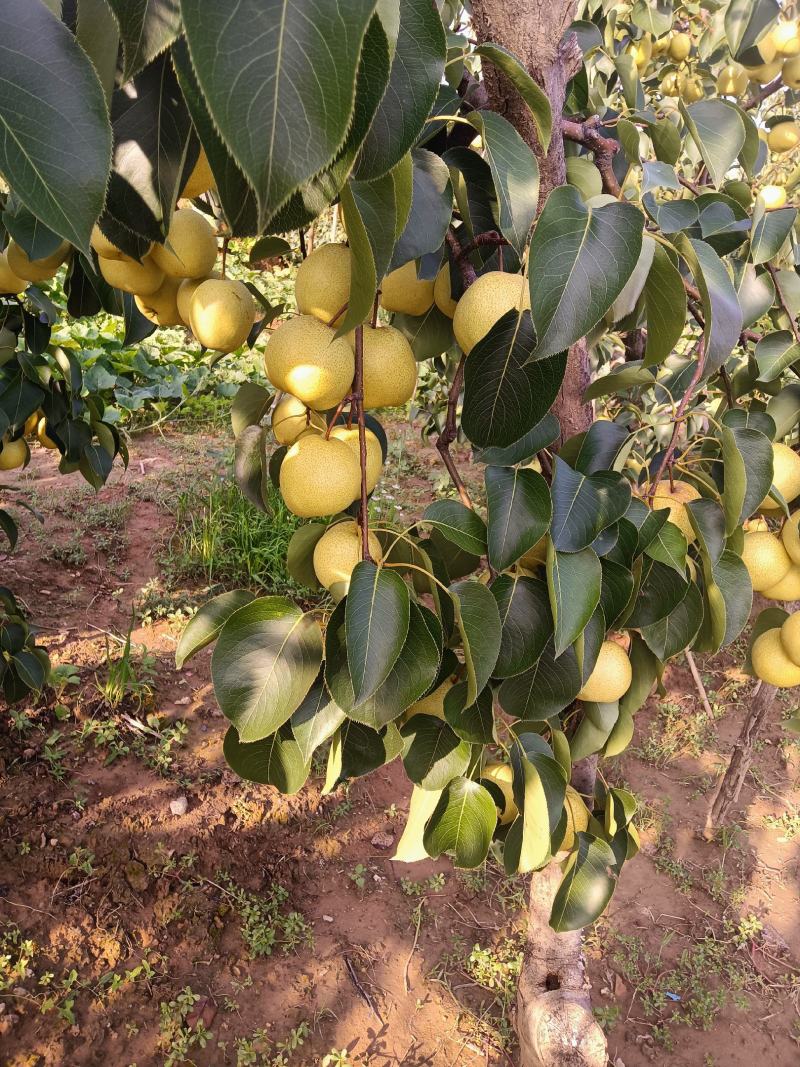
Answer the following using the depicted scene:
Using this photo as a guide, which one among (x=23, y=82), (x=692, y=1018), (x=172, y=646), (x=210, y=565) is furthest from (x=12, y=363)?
(x=692, y=1018)

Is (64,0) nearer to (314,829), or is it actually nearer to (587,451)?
(587,451)

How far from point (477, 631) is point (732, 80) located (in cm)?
157

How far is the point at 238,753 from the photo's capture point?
709mm

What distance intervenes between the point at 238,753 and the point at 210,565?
2463 mm

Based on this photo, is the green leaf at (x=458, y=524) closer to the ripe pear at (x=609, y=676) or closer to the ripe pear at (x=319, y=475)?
the ripe pear at (x=319, y=475)

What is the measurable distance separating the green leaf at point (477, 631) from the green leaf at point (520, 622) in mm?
40

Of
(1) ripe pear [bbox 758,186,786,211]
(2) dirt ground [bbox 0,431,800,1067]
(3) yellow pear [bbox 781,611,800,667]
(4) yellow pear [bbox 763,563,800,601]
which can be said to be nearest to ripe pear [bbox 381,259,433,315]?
(4) yellow pear [bbox 763,563,800,601]

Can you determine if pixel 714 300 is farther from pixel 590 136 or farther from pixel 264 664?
pixel 264 664

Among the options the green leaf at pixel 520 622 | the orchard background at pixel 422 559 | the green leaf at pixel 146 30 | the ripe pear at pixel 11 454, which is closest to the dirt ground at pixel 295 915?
the orchard background at pixel 422 559

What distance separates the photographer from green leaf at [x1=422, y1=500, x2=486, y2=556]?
70 cm

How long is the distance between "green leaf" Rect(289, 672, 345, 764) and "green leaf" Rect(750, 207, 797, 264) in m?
0.72

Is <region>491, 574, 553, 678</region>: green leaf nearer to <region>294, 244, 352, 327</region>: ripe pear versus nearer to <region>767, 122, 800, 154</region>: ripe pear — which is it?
<region>294, 244, 352, 327</region>: ripe pear

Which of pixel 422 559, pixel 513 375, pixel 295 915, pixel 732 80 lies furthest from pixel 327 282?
pixel 295 915

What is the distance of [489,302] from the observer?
62 centimetres
